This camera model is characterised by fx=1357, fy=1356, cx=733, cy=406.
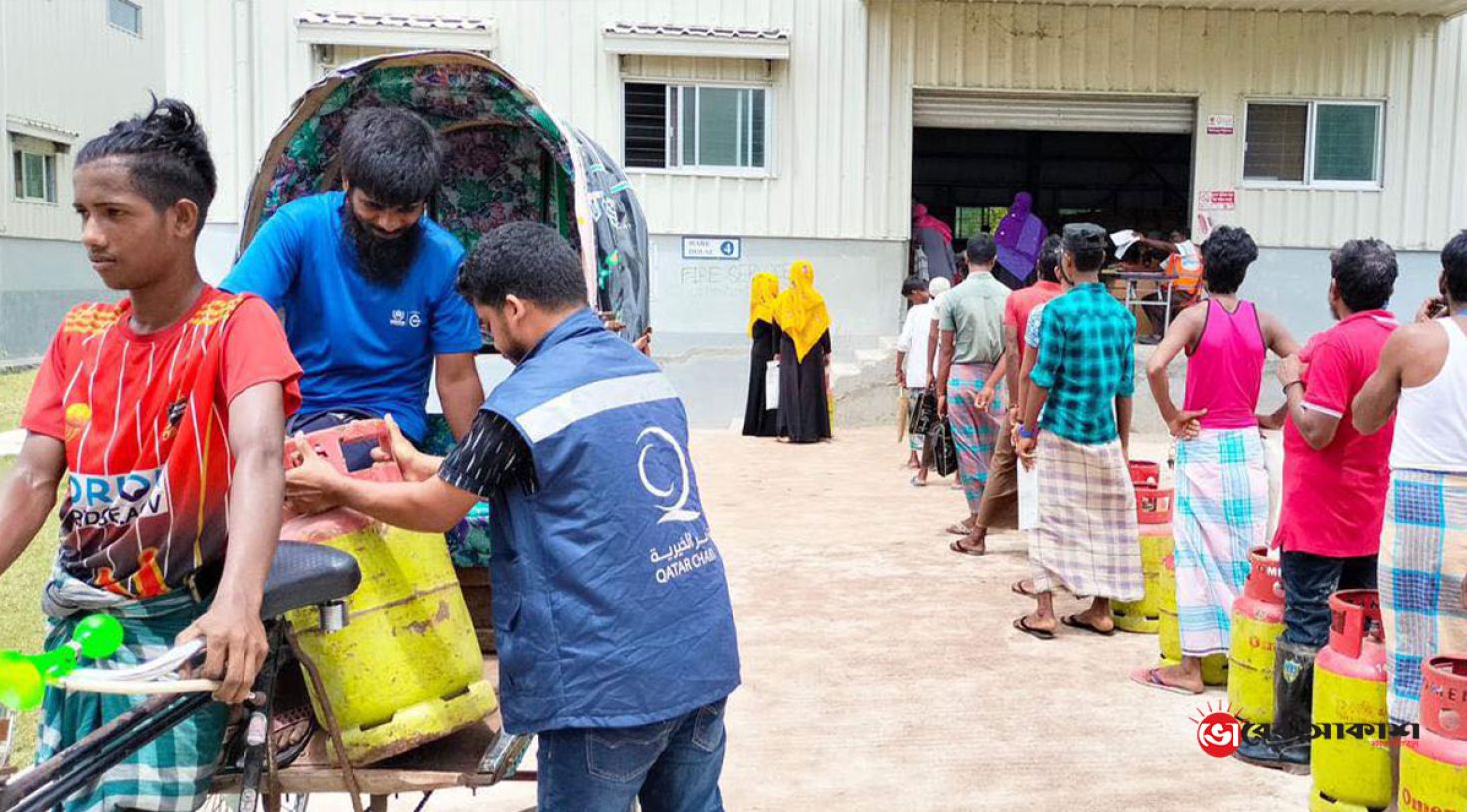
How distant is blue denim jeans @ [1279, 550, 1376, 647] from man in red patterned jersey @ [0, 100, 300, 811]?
341 cm

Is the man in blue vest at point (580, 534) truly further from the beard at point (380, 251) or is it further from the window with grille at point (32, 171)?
the window with grille at point (32, 171)

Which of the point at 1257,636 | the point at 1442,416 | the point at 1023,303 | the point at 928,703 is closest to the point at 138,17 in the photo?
the point at 1023,303

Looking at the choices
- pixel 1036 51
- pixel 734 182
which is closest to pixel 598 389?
pixel 734 182

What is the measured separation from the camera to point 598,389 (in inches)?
99.5

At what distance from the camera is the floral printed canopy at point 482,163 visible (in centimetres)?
480

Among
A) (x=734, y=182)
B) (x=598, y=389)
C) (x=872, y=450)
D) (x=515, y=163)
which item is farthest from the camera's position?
(x=734, y=182)

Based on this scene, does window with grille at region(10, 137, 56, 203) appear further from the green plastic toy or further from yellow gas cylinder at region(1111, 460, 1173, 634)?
the green plastic toy

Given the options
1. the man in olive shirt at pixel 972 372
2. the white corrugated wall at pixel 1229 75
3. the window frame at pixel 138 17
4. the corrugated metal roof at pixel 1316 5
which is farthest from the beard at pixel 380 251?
the window frame at pixel 138 17

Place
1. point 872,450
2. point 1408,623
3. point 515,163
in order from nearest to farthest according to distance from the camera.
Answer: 1. point 1408,623
2. point 515,163
3. point 872,450

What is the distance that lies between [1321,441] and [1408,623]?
727mm

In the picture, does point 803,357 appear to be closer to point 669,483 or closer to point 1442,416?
point 1442,416

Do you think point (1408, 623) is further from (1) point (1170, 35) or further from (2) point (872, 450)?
(1) point (1170, 35)

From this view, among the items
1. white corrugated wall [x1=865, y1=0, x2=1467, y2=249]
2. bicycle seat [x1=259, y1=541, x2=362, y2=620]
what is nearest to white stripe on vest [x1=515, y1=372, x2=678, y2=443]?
bicycle seat [x1=259, y1=541, x2=362, y2=620]

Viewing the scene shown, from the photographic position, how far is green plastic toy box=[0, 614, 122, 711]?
175cm
